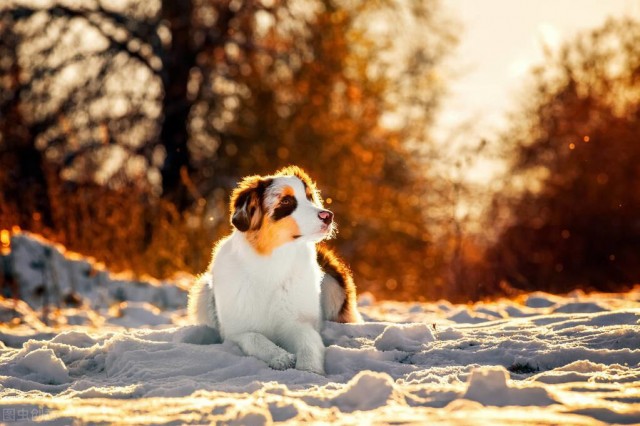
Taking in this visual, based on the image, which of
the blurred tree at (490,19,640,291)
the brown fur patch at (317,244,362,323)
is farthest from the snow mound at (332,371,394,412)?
the blurred tree at (490,19,640,291)

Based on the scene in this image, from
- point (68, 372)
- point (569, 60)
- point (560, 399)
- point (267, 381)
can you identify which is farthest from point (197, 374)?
point (569, 60)

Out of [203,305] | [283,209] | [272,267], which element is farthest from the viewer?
[203,305]

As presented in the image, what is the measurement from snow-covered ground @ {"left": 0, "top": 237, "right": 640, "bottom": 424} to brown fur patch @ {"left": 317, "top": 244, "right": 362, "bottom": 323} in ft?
1.46

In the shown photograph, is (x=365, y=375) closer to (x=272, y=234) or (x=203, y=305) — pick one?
(x=272, y=234)

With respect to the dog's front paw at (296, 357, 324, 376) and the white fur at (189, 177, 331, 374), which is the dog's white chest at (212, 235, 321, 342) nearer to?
the white fur at (189, 177, 331, 374)

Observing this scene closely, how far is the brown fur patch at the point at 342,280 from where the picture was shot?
6.46 m

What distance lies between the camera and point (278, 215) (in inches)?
213

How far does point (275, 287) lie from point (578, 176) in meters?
12.4

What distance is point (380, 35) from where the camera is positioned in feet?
61.7

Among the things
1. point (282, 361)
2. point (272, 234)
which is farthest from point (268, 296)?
point (282, 361)

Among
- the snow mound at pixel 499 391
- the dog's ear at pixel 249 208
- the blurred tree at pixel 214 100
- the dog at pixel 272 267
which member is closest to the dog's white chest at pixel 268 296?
the dog at pixel 272 267

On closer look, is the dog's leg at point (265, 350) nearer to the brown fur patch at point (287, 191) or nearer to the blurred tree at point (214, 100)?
the brown fur patch at point (287, 191)

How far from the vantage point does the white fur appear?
5.38 m

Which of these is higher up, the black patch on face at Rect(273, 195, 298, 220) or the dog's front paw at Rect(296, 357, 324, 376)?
the black patch on face at Rect(273, 195, 298, 220)
